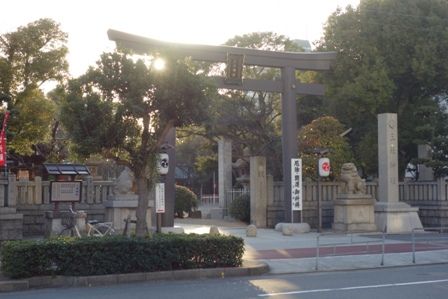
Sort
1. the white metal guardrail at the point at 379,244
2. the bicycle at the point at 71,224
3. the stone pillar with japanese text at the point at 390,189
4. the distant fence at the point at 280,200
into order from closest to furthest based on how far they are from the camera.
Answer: the white metal guardrail at the point at 379,244 < the bicycle at the point at 71,224 < the distant fence at the point at 280,200 < the stone pillar with japanese text at the point at 390,189

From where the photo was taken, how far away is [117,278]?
12.8 m

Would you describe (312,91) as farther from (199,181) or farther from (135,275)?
(199,181)

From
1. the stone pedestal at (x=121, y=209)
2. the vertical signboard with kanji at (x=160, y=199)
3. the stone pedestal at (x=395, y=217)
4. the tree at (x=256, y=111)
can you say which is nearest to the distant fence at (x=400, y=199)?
the stone pedestal at (x=395, y=217)

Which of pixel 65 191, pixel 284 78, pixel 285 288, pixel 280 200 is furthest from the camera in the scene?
pixel 280 200

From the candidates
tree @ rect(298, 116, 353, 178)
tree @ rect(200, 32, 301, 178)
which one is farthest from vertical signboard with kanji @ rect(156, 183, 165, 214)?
tree @ rect(200, 32, 301, 178)

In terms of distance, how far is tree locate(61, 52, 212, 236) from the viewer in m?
13.3

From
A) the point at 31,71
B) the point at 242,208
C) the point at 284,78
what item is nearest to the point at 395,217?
the point at 284,78

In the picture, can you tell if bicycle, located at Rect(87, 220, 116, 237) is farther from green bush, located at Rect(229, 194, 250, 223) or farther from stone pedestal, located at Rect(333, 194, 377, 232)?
green bush, located at Rect(229, 194, 250, 223)

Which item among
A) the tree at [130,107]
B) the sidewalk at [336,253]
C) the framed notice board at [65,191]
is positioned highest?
the tree at [130,107]

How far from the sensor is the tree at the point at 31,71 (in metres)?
29.6

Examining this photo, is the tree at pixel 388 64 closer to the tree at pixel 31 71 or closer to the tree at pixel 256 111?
the tree at pixel 256 111

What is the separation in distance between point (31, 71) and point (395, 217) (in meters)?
18.1

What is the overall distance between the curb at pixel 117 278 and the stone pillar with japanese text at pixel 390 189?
1248 cm

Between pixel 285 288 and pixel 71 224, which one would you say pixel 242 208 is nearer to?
pixel 71 224
